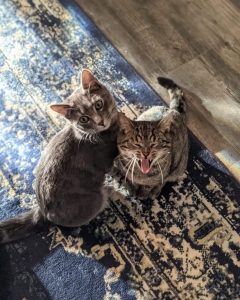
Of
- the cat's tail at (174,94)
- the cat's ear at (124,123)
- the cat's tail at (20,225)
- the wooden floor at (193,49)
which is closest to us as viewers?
the cat's ear at (124,123)

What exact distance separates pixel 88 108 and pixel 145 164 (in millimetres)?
312

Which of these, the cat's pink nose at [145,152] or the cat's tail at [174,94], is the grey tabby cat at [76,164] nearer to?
the cat's pink nose at [145,152]

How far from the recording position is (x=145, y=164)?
5.27 ft

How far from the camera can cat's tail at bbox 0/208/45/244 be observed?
1702 mm

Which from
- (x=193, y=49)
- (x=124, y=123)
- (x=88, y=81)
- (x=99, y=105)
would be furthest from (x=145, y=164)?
(x=193, y=49)

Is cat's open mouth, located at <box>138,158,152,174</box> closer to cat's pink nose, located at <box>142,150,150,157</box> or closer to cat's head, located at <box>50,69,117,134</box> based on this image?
cat's pink nose, located at <box>142,150,150,157</box>

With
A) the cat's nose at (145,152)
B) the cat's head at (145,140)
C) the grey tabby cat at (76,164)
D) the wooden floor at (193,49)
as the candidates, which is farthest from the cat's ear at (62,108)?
the wooden floor at (193,49)

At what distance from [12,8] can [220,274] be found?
185cm

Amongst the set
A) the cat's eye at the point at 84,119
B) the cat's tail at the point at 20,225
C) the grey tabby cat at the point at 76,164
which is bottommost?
the cat's tail at the point at 20,225

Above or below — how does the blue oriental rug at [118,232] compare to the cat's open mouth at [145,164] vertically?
below

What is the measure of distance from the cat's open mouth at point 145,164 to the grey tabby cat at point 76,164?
16 cm

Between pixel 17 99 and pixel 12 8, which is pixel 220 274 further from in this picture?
pixel 12 8

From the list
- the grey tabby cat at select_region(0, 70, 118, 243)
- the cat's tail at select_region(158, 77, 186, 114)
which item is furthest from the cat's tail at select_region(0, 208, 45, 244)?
the cat's tail at select_region(158, 77, 186, 114)

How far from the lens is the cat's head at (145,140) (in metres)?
1.57
